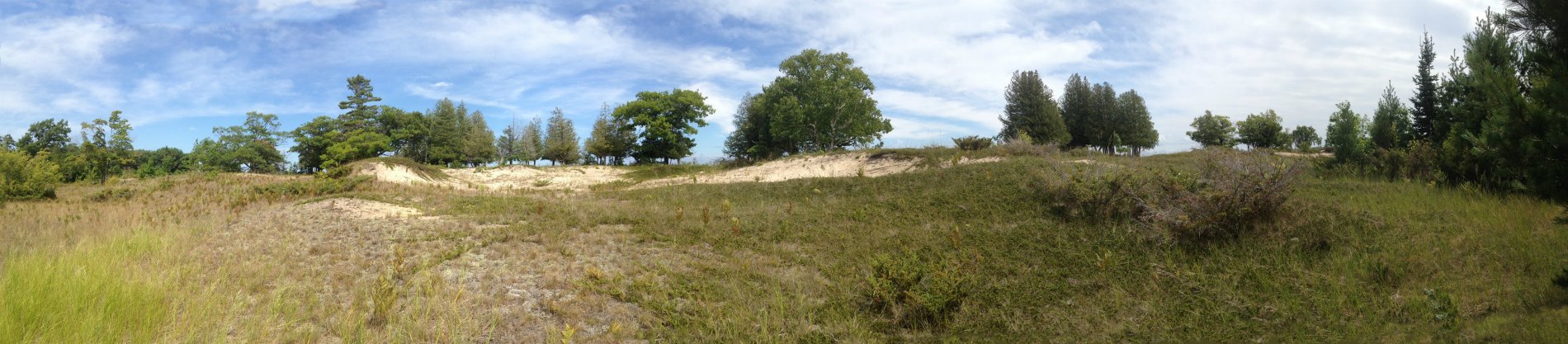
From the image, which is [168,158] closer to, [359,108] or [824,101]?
[359,108]

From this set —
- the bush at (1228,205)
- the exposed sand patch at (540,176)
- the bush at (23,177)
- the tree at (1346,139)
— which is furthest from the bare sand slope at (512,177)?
the tree at (1346,139)

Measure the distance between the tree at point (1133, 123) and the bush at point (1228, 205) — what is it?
1645 inches

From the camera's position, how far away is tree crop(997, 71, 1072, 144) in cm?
4459

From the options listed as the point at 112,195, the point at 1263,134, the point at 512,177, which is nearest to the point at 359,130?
the point at 512,177

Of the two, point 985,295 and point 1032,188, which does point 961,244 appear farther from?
point 1032,188

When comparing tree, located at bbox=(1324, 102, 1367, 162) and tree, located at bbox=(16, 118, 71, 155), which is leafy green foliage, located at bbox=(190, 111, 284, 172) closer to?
tree, located at bbox=(16, 118, 71, 155)

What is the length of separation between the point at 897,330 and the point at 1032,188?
24.0ft

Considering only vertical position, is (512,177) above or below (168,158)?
below

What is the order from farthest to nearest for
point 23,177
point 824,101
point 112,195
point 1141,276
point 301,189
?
1. point 824,101
2. point 112,195
3. point 301,189
4. point 23,177
5. point 1141,276

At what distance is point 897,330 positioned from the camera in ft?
19.5

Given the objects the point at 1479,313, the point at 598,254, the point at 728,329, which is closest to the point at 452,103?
the point at 598,254

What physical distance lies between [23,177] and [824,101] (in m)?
30.9

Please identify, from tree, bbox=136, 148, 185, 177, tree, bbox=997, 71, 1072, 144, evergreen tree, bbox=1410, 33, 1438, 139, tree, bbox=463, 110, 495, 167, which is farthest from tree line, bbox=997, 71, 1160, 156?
tree, bbox=136, 148, 185, 177

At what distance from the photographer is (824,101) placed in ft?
122
